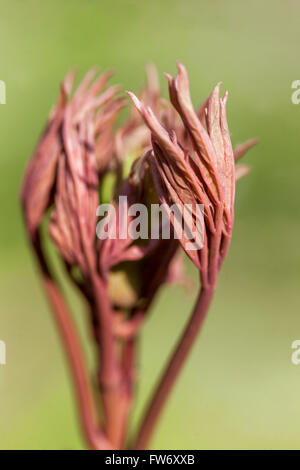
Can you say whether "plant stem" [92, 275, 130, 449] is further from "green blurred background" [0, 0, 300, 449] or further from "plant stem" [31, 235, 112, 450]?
"green blurred background" [0, 0, 300, 449]

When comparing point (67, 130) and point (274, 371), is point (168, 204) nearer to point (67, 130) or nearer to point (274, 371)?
point (67, 130)

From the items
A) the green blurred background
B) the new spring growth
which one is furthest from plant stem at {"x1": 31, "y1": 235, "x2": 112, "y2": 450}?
the green blurred background

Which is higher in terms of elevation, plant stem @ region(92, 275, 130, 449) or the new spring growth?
the new spring growth

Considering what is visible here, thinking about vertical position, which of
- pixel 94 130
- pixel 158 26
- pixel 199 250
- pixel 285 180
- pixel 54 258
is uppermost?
pixel 158 26

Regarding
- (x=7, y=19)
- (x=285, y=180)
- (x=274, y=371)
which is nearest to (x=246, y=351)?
(x=274, y=371)

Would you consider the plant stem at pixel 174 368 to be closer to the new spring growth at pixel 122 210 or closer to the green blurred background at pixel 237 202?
the new spring growth at pixel 122 210

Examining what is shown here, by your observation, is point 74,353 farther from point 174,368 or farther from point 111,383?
point 174,368
